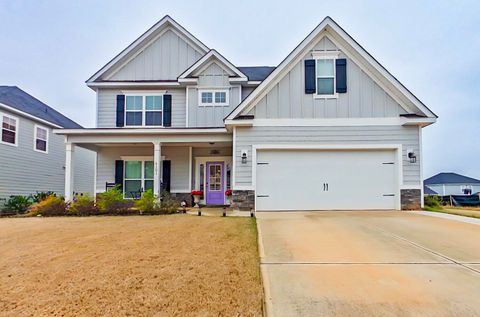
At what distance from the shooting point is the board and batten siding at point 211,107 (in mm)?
14414

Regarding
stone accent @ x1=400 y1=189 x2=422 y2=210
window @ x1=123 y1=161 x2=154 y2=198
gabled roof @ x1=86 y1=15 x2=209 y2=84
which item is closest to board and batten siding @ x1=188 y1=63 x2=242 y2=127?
gabled roof @ x1=86 y1=15 x2=209 y2=84

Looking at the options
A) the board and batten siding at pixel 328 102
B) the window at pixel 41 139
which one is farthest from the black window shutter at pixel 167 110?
the window at pixel 41 139

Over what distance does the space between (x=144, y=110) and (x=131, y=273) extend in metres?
11.5

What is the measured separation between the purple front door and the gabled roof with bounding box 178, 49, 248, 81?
406cm

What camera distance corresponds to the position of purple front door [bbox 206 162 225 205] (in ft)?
48.5

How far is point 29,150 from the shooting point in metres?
16.0

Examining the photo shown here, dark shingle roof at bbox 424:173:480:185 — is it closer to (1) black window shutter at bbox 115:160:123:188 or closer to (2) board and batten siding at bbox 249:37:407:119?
(2) board and batten siding at bbox 249:37:407:119

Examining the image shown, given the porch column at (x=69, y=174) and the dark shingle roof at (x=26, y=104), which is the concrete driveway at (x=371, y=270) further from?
the dark shingle roof at (x=26, y=104)

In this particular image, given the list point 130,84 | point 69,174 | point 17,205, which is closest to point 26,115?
point 17,205

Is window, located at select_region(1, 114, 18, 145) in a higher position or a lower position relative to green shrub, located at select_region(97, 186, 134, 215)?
higher

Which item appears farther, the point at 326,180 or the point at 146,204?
the point at 326,180

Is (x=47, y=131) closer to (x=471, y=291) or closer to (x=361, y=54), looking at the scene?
(x=361, y=54)

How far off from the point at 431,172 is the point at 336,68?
1457 inches

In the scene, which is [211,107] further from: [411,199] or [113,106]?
[411,199]
